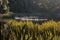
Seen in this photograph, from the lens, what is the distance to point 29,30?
2650 mm

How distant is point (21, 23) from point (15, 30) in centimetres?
11

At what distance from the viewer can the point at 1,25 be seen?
267 cm

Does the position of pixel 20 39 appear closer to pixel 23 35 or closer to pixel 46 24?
pixel 23 35

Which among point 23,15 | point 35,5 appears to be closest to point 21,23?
point 23,15

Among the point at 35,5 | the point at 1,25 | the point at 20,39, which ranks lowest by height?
the point at 20,39

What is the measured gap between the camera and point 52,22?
2.62m

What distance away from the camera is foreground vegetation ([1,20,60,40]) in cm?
263

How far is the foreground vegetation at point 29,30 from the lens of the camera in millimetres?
2627

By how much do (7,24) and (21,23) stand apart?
16cm

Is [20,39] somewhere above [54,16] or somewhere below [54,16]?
below

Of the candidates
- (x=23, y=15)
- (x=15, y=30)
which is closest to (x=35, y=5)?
(x=23, y=15)

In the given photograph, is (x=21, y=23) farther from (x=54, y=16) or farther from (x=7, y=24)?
(x=54, y=16)

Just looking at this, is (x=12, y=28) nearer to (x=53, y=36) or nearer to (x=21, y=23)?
(x=21, y=23)

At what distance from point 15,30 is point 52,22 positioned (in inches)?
17.5
